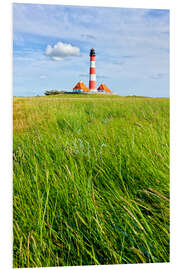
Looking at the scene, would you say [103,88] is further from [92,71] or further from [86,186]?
[86,186]

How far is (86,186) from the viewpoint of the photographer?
1233mm

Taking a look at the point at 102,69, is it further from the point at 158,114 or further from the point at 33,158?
the point at 33,158

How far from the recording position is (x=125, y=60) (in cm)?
165

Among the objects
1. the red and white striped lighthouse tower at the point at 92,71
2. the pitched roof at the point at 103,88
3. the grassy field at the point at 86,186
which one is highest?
the red and white striped lighthouse tower at the point at 92,71

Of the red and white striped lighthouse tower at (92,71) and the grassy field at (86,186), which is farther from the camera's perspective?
the red and white striped lighthouse tower at (92,71)

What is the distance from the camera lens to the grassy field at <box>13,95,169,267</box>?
1139 millimetres

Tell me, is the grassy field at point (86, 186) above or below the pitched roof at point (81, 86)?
below

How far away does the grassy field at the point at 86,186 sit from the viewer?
114cm

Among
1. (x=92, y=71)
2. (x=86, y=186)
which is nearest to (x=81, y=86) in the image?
(x=92, y=71)

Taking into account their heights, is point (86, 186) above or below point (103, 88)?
below

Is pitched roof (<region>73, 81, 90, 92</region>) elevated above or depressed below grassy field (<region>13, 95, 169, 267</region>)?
above
